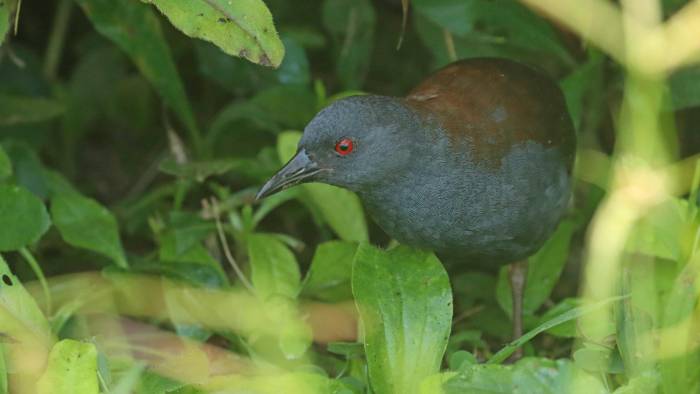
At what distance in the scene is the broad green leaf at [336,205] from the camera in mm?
3781

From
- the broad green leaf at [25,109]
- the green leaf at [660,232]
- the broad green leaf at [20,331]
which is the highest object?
the green leaf at [660,232]

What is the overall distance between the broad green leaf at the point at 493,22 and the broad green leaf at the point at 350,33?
0.28 metres

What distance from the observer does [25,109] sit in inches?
166

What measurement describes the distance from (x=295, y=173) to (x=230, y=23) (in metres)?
0.53

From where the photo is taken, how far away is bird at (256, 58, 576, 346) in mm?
3283

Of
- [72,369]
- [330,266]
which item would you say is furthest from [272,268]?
[72,369]

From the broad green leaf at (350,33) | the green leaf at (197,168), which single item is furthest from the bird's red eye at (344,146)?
the broad green leaf at (350,33)

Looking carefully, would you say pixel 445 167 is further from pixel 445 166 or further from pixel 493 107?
pixel 493 107

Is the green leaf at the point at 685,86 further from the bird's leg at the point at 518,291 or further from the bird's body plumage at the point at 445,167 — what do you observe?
the bird's leg at the point at 518,291

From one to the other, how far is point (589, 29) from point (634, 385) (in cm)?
157

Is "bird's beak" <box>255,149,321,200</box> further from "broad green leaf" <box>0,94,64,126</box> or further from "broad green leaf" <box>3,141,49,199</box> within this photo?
"broad green leaf" <box>0,94,64,126</box>

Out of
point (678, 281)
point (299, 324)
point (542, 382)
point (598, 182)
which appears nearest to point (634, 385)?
point (542, 382)

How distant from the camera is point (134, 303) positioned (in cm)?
364

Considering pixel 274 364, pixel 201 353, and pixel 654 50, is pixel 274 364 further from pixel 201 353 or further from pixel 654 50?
pixel 654 50
